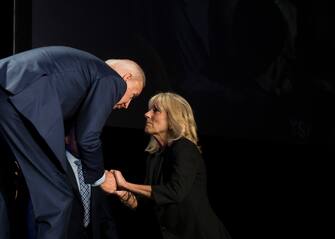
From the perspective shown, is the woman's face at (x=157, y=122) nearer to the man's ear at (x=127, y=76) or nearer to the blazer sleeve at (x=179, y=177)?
the blazer sleeve at (x=179, y=177)

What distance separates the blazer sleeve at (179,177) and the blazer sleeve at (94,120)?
14.0 inches

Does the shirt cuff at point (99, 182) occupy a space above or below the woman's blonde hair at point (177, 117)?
below

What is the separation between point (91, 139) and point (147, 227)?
5.87 ft

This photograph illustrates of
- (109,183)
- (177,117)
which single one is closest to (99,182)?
(109,183)

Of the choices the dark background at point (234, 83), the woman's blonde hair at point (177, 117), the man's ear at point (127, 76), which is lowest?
the dark background at point (234, 83)

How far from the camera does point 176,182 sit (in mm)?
2572

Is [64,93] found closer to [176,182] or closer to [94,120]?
[94,120]

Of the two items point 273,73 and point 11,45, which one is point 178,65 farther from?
point 11,45

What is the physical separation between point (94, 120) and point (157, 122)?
0.54 metres

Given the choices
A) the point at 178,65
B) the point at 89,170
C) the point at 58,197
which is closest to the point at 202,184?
the point at 89,170

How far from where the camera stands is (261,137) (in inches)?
169

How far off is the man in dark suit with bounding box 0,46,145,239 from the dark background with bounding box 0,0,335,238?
1.68m

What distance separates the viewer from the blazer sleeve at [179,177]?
2572mm

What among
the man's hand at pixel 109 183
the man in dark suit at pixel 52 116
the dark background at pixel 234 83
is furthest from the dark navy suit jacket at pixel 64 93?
the dark background at pixel 234 83
